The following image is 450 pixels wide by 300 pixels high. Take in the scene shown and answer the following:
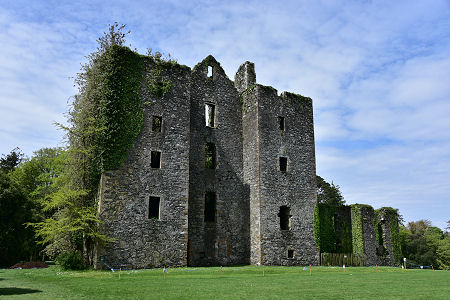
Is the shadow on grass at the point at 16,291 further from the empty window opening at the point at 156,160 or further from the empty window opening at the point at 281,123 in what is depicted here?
the empty window opening at the point at 281,123

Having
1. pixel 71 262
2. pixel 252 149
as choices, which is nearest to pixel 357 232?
pixel 252 149

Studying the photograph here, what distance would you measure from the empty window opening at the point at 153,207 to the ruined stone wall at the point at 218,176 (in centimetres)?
248

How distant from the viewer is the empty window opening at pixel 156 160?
2092cm

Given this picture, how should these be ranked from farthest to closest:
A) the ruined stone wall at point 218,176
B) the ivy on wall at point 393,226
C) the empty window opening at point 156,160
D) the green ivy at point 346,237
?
the ivy on wall at point 393,226
the green ivy at point 346,237
the ruined stone wall at point 218,176
the empty window opening at point 156,160

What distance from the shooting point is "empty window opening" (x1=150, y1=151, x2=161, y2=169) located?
2092cm

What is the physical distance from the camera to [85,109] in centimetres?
2009

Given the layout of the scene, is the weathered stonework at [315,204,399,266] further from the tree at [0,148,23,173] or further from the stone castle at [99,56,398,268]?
the tree at [0,148,23,173]

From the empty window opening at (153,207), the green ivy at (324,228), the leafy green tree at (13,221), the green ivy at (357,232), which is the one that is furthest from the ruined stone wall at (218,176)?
the leafy green tree at (13,221)

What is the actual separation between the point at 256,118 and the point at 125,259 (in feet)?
37.9

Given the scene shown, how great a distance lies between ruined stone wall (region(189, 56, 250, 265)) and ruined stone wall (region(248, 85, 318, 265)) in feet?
4.95

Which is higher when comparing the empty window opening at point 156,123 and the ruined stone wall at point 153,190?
the empty window opening at point 156,123

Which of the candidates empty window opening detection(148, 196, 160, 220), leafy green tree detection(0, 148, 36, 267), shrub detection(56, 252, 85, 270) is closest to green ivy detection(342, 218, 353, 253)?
empty window opening detection(148, 196, 160, 220)

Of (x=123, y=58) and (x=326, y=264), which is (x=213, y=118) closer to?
(x=123, y=58)

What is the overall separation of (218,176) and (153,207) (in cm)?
500
